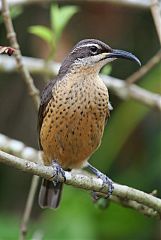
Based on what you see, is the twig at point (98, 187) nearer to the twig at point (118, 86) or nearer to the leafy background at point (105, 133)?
the twig at point (118, 86)

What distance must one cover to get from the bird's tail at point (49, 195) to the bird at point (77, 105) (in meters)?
0.34

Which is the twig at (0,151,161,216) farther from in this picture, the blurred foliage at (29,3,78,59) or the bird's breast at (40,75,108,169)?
the blurred foliage at (29,3,78,59)

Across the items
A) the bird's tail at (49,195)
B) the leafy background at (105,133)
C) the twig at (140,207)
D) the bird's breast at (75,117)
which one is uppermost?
the bird's breast at (75,117)

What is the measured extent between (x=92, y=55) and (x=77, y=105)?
384mm

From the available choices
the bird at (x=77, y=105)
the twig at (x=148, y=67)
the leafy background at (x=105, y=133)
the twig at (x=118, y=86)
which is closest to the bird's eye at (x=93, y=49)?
the bird at (x=77, y=105)

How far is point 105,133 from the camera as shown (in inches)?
262

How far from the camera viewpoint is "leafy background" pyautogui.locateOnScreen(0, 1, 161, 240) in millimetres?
6152

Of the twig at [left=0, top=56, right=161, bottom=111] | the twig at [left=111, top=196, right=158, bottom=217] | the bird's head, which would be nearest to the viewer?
the twig at [left=111, top=196, right=158, bottom=217]

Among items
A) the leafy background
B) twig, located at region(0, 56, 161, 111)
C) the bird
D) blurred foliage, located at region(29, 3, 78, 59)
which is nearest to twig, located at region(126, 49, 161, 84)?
twig, located at region(0, 56, 161, 111)

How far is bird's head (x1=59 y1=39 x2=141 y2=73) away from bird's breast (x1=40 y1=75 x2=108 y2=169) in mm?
132

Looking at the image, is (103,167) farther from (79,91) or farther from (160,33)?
(160,33)

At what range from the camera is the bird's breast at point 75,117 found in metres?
4.76

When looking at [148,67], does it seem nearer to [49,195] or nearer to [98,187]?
[49,195]

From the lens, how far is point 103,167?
6488 mm
